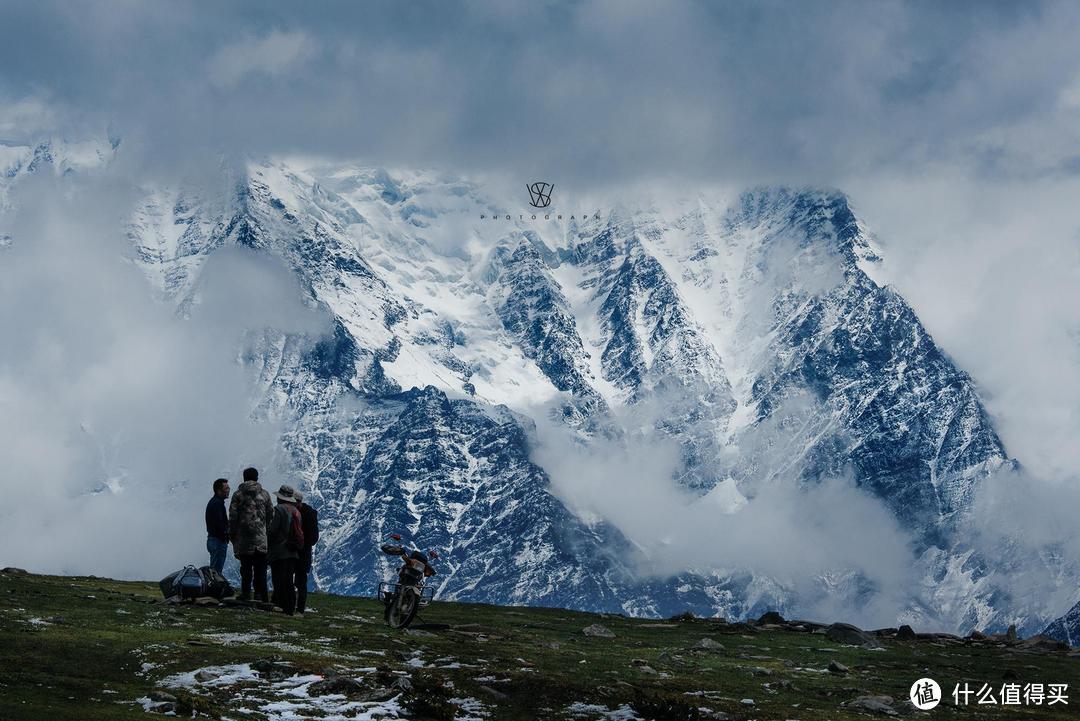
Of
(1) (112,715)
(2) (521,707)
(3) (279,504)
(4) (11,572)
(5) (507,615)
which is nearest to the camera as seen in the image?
(1) (112,715)

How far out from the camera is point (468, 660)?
4156 cm

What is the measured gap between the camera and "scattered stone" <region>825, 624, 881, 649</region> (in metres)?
59.8

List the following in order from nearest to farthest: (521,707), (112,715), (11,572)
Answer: (112,715) → (521,707) → (11,572)

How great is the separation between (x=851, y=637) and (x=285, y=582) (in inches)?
959

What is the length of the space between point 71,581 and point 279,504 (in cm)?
2208

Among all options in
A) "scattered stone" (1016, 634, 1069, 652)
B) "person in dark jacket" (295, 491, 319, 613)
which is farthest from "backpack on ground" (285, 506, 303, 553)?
"scattered stone" (1016, 634, 1069, 652)

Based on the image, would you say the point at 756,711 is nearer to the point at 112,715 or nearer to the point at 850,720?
the point at 850,720

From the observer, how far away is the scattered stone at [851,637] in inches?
2355

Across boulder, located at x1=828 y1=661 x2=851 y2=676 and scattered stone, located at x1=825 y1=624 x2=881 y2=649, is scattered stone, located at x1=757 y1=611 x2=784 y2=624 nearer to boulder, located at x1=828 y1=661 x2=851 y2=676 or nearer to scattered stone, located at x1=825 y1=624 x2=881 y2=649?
scattered stone, located at x1=825 y1=624 x2=881 y2=649

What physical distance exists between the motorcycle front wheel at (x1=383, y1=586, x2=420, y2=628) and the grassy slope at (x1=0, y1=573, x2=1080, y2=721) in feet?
2.88

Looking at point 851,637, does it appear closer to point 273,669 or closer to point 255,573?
point 255,573

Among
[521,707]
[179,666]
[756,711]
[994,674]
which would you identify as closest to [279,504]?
[179,666]

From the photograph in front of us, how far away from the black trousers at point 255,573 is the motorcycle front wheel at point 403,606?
4465 millimetres

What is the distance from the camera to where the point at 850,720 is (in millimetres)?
37469
